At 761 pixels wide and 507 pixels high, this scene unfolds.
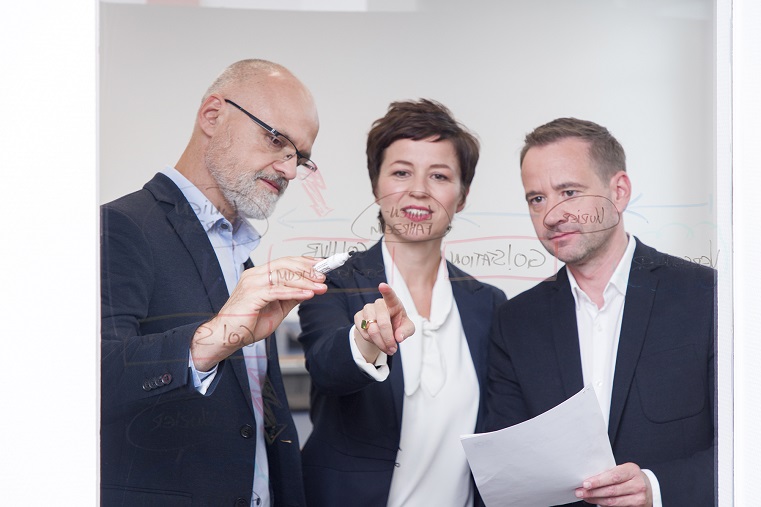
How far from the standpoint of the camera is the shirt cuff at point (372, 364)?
4.98 ft

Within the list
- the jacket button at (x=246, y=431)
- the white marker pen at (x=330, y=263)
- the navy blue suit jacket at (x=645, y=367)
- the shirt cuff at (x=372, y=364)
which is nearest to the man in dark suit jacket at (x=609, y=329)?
the navy blue suit jacket at (x=645, y=367)

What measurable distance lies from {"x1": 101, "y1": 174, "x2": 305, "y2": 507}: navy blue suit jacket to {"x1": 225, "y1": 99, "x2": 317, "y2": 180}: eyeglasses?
0.21m

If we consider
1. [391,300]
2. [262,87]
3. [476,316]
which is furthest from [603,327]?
[262,87]

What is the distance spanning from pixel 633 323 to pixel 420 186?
0.56 metres

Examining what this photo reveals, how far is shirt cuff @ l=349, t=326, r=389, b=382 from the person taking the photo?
1.52 meters

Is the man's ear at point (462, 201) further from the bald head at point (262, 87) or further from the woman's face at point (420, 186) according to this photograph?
the bald head at point (262, 87)

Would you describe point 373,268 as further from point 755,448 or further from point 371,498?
point 755,448

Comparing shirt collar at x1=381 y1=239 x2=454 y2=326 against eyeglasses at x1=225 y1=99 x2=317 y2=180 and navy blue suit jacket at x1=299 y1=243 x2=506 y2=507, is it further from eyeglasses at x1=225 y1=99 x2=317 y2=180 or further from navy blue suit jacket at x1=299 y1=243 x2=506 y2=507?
eyeglasses at x1=225 y1=99 x2=317 y2=180

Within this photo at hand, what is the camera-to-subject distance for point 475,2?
5.18ft

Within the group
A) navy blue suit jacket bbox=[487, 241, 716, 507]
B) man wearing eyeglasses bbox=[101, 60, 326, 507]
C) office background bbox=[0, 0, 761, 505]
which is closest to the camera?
office background bbox=[0, 0, 761, 505]

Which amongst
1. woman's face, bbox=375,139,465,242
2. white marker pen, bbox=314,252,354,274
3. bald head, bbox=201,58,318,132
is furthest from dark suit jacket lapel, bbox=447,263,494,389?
bald head, bbox=201,58,318,132
